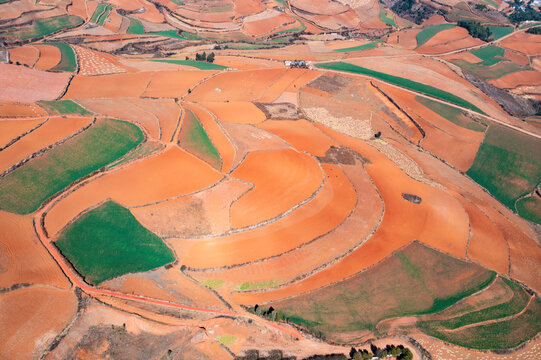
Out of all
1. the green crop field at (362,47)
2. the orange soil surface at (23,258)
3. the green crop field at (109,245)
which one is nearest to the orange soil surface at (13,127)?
the orange soil surface at (23,258)

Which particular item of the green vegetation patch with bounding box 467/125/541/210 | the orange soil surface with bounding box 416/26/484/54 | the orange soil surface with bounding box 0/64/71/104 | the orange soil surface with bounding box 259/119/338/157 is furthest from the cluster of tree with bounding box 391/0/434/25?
the orange soil surface with bounding box 0/64/71/104

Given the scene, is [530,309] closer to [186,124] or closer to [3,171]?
[186,124]

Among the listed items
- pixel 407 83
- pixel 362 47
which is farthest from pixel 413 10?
pixel 407 83

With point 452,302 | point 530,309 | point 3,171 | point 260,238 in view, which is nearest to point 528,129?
point 530,309

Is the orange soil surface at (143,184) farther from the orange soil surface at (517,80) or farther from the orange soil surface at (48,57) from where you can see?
the orange soil surface at (517,80)

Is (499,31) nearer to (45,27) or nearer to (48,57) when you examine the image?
(48,57)
